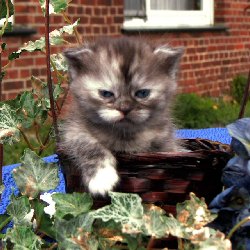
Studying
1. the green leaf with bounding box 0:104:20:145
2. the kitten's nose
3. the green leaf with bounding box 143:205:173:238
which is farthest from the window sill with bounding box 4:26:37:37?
the green leaf with bounding box 143:205:173:238

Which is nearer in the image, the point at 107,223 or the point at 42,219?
the point at 107,223

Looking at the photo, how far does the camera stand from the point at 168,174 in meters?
1.56

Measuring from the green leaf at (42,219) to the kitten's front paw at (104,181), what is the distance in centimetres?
14

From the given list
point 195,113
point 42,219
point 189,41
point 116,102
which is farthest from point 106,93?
point 189,41

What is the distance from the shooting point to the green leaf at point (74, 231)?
145 centimetres

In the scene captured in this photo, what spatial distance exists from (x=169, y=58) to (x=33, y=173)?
564 mm

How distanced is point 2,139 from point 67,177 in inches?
8.8

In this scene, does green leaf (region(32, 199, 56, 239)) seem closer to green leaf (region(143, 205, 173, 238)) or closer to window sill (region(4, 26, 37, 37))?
green leaf (region(143, 205, 173, 238))

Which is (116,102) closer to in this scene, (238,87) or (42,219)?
(42,219)

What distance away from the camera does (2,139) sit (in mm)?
1777

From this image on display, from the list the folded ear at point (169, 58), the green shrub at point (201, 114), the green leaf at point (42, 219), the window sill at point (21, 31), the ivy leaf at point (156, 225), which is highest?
the folded ear at point (169, 58)

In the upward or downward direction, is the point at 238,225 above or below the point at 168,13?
below

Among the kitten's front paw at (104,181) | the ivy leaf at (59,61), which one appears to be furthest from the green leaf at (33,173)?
the ivy leaf at (59,61)

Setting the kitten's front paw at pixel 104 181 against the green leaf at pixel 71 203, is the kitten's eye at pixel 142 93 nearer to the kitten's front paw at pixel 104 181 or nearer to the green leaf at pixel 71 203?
the kitten's front paw at pixel 104 181
